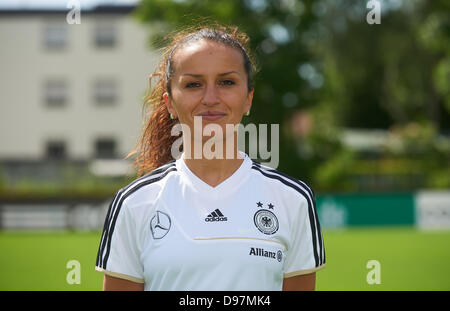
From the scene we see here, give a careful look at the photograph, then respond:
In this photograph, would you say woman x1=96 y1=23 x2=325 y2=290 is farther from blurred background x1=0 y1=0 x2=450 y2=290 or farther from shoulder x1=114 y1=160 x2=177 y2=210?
blurred background x1=0 y1=0 x2=450 y2=290

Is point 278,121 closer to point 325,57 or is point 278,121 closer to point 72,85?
point 325,57

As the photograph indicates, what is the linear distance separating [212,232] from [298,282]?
1.63 feet

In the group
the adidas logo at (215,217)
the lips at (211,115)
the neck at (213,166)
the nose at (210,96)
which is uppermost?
the nose at (210,96)

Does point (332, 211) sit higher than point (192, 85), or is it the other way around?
point (332, 211)

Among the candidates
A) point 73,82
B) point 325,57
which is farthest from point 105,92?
point 325,57

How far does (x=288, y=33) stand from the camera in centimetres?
2975

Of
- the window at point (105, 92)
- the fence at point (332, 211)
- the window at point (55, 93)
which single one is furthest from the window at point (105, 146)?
the fence at point (332, 211)

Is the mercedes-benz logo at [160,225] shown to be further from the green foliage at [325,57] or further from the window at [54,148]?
the window at [54,148]

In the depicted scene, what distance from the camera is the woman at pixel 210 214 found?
8.54ft

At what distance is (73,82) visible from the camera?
123 feet

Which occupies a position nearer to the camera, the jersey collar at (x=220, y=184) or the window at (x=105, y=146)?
the jersey collar at (x=220, y=184)

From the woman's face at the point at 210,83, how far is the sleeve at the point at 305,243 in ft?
1.65
